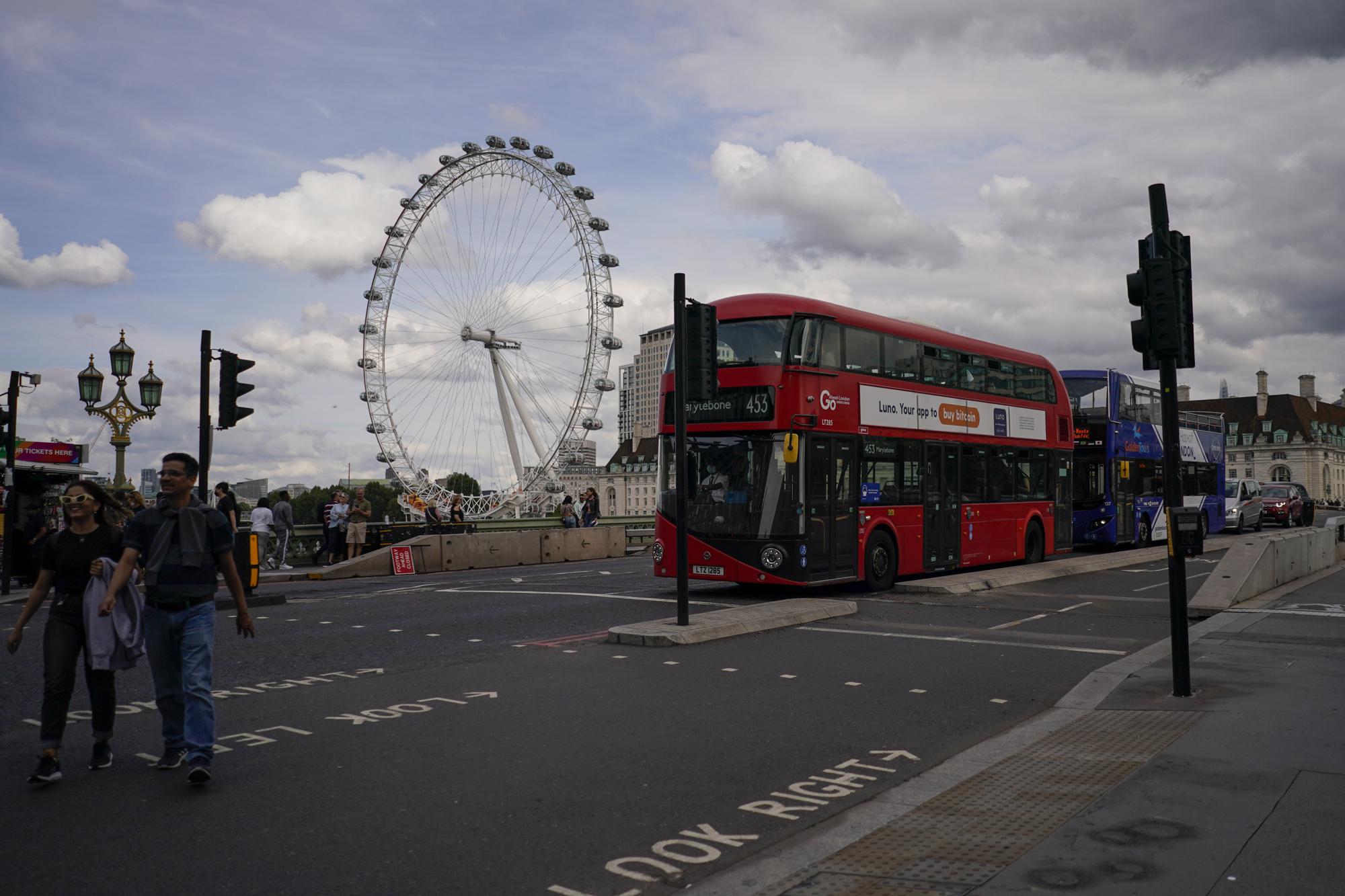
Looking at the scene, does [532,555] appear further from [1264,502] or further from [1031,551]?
[1264,502]

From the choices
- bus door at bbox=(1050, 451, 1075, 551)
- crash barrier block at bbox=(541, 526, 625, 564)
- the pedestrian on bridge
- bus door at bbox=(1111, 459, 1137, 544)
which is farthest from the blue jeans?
bus door at bbox=(1111, 459, 1137, 544)

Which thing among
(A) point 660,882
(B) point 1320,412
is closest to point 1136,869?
(A) point 660,882

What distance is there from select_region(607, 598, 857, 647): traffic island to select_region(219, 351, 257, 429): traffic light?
762cm

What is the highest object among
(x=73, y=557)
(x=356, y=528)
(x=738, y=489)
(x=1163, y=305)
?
(x=1163, y=305)

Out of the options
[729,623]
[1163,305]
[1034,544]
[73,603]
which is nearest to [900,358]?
[1034,544]

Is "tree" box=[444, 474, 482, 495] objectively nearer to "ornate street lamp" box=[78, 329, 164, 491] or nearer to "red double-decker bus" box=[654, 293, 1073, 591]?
"ornate street lamp" box=[78, 329, 164, 491]

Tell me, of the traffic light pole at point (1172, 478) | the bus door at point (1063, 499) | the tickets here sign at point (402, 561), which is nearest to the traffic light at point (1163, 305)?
the traffic light pole at point (1172, 478)

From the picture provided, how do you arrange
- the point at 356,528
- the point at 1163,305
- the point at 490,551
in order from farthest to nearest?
the point at 490,551 → the point at 356,528 → the point at 1163,305

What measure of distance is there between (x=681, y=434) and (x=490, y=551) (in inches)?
631

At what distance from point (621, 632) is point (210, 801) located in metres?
6.17

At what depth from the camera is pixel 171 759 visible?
6352 mm

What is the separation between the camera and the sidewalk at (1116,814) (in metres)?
4.32

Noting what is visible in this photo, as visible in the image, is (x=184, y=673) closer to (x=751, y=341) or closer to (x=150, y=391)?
(x=751, y=341)

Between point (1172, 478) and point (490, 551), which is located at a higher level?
point (1172, 478)
